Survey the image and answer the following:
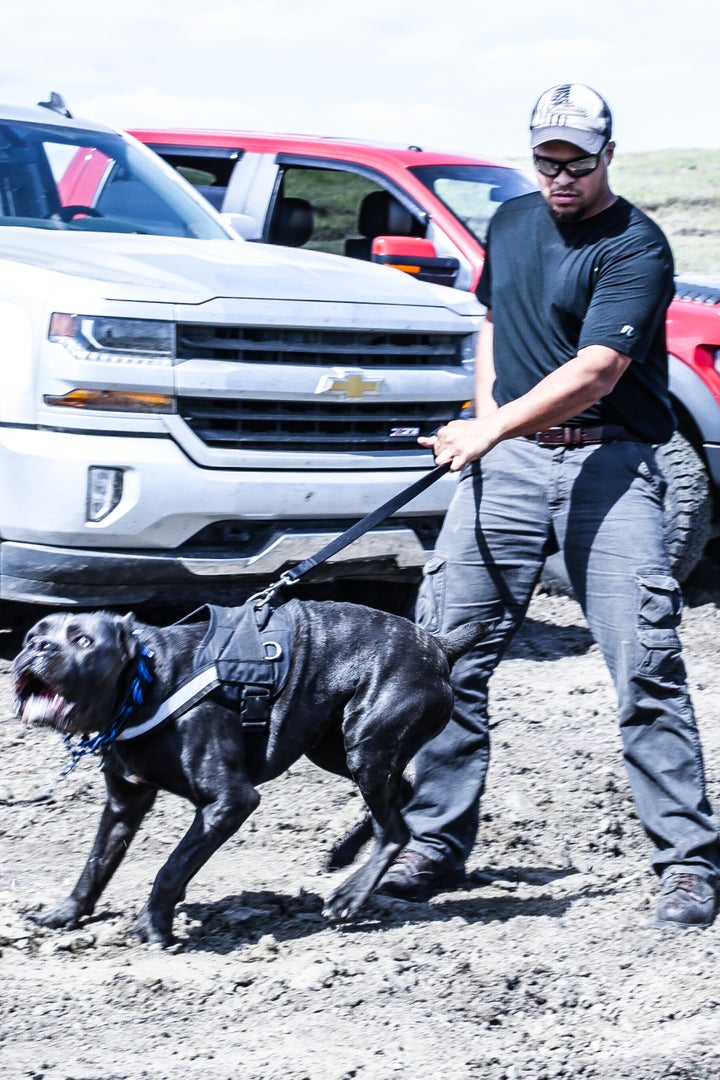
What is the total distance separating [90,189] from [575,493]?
3.87 meters

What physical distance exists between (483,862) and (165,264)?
2.80 m

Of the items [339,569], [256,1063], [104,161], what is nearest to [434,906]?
→ [256,1063]

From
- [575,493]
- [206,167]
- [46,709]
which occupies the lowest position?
[46,709]

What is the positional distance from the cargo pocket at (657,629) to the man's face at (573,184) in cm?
100

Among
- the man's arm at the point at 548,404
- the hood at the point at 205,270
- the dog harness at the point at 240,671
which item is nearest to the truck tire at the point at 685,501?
the hood at the point at 205,270

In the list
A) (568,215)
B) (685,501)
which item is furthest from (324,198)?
(568,215)

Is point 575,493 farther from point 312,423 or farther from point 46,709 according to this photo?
point 312,423

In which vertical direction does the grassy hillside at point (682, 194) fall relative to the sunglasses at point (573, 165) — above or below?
above

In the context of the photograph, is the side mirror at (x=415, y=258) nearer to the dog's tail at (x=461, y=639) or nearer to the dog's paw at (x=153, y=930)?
the dog's tail at (x=461, y=639)

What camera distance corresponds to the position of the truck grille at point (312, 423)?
219 inches

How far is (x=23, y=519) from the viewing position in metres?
5.36

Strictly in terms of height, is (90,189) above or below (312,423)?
above

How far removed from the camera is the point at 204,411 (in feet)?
18.2

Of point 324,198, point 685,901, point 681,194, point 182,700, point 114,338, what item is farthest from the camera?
point 681,194
